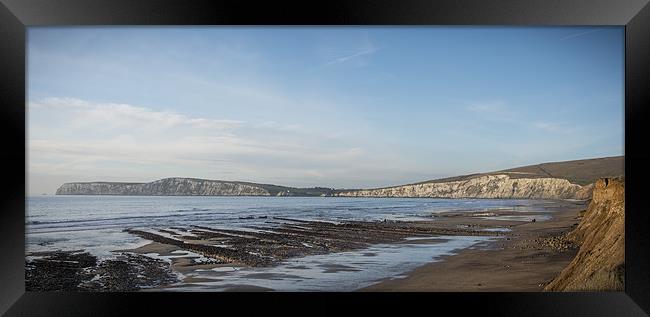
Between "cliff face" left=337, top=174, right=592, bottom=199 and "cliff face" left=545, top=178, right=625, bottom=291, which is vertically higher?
"cliff face" left=337, top=174, right=592, bottom=199

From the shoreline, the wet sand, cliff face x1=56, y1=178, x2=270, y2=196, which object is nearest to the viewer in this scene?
the wet sand

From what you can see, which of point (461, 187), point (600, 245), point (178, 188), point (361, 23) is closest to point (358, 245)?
point (461, 187)

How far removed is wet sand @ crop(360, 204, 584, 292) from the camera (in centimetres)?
551

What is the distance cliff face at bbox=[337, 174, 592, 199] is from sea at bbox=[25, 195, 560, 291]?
0.13m

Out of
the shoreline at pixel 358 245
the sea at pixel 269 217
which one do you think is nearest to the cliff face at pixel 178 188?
the sea at pixel 269 217

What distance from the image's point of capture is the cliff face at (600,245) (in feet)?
15.4

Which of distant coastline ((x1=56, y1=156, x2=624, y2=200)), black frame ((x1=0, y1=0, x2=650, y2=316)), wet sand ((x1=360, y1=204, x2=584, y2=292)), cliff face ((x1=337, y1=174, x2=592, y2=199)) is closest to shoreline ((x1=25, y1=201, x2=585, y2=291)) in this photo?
wet sand ((x1=360, y1=204, x2=584, y2=292))

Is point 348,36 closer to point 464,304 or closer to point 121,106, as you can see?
point 121,106

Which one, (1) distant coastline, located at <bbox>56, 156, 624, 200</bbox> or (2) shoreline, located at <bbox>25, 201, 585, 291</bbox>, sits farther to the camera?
(1) distant coastline, located at <bbox>56, 156, 624, 200</bbox>

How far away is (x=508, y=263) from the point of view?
598 cm

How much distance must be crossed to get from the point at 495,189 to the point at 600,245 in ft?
4.50

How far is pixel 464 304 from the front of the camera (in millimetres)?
4430

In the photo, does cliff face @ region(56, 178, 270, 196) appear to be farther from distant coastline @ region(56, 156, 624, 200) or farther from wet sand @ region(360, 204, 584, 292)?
wet sand @ region(360, 204, 584, 292)

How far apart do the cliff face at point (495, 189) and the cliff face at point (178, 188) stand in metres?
1.47
